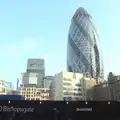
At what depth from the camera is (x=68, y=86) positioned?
4560 inches

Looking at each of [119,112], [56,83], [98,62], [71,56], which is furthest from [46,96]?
[119,112]

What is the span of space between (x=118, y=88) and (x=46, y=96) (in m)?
62.1

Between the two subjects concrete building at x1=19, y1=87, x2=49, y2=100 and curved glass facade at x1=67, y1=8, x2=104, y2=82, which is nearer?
concrete building at x1=19, y1=87, x2=49, y2=100

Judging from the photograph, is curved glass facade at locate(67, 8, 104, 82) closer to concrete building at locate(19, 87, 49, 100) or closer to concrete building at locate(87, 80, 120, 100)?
concrete building at locate(19, 87, 49, 100)

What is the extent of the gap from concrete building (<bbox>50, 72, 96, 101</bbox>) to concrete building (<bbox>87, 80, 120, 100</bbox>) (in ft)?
14.9

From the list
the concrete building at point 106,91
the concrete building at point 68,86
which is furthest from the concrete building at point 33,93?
the concrete building at point 106,91

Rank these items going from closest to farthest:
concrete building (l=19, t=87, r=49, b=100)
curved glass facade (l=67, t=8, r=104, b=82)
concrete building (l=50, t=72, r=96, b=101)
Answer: concrete building (l=50, t=72, r=96, b=101) < concrete building (l=19, t=87, r=49, b=100) < curved glass facade (l=67, t=8, r=104, b=82)

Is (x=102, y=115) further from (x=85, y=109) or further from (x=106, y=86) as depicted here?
(x=106, y=86)

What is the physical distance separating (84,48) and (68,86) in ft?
215

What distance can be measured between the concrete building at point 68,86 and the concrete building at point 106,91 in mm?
4534

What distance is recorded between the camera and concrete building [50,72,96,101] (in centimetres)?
11400

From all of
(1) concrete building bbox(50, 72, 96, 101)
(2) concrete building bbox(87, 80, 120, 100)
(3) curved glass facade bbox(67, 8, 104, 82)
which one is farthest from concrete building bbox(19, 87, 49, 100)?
(2) concrete building bbox(87, 80, 120, 100)

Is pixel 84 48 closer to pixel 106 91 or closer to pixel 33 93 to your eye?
pixel 33 93

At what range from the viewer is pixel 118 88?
97.4m
